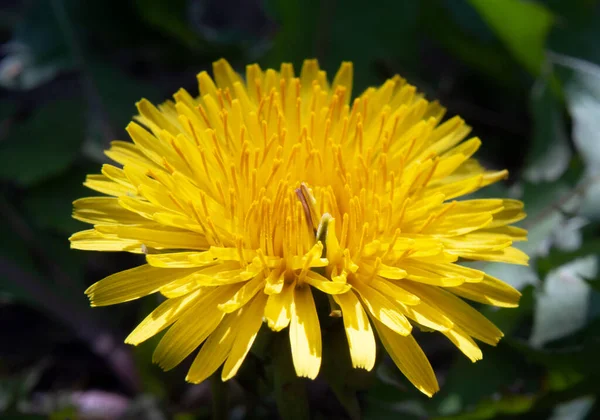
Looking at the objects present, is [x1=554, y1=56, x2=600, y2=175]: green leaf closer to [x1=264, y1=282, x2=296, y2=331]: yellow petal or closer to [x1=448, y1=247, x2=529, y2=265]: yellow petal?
[x1=448, y1=247, x2=529, y2=265]: yellow petal

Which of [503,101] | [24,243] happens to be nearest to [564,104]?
[503,101]

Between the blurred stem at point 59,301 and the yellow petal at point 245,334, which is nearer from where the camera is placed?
the yellow petal at point 245,334

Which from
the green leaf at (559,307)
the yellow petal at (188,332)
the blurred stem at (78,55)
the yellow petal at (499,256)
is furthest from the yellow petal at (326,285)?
the blurred stem at (78,55)

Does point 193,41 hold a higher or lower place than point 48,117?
higher

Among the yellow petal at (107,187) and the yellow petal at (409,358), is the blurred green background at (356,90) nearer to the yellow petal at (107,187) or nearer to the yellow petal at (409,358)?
the yellow petal at (409,358)

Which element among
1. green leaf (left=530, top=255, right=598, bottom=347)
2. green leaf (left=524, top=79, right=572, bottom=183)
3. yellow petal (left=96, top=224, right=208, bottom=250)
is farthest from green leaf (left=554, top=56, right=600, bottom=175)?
yellow petal (left=96, top=224, right=208, bottom=250)

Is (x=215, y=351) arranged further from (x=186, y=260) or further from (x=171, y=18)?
(x=171, y=18)

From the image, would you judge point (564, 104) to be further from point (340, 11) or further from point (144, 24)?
point (144, 24)
